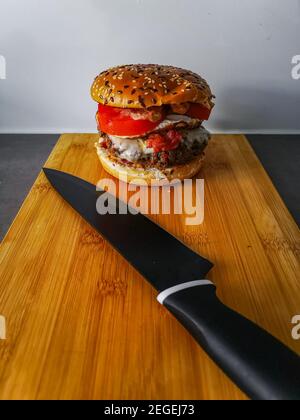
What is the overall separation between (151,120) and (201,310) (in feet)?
1.69

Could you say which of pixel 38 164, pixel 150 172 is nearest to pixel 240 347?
pixel 150 172

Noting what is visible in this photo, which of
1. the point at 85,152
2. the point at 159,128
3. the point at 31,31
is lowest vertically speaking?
the point at 85,152

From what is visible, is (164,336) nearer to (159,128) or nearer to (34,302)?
(34,302)

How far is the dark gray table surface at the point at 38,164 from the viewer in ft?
3.40

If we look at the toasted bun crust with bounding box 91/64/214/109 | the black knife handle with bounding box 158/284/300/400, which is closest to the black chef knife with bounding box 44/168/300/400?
the black knife handle with bounding box 158/284/300/400

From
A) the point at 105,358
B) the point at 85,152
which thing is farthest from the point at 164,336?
the point at 85,152

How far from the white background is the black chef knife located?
619 millimetres

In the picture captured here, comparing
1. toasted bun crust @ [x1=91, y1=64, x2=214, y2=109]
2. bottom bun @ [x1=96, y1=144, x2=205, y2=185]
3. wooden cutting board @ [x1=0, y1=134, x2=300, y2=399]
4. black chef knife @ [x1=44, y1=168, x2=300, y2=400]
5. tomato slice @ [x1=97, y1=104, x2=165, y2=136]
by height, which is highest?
toasted bun crust @ [x1=91, y1=64, x2=214, y2=109]

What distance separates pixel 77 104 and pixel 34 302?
2.86 ft

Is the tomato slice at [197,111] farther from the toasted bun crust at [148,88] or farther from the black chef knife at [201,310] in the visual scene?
the black chef knife at [201,310]

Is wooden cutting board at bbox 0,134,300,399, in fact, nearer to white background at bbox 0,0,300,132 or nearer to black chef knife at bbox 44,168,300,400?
black chef knife at bbox 44,168,300,400

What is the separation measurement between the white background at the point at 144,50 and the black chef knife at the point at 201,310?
62 centimetres

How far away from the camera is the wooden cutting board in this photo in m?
0.55
